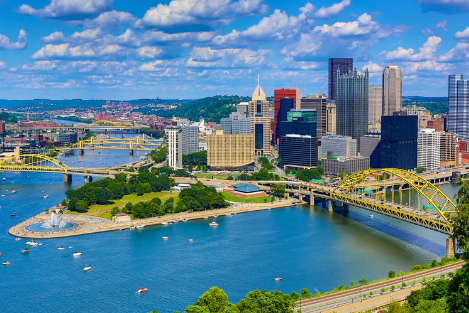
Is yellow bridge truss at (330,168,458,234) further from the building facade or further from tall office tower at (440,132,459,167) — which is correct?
tall office tower at (440,132,459,167)

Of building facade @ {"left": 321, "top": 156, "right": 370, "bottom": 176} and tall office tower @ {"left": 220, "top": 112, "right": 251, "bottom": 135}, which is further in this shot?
tall office tower @ {"left": 220, "top": 112, "right": 251, "bottom": 135}

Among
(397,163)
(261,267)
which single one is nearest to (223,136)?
(397,163)

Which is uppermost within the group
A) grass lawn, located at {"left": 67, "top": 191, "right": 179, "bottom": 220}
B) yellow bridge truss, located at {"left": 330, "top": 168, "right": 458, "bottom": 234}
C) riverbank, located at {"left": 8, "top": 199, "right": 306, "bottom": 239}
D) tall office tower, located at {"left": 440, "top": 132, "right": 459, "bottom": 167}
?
tall office tower, located at {"left": 440, "top": 132, "right": 459, "bottom": 167}

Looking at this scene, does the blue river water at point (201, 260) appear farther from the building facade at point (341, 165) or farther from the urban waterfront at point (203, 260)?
the building facade at point (341, 165)

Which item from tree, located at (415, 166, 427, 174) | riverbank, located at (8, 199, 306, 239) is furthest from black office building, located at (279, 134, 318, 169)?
riverbank, located at (8, 199, 306, 239)

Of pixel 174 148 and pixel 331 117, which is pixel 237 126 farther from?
pixel 331 117

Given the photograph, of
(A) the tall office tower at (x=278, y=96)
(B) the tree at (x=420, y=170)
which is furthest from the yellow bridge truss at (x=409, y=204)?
(A) the tall office tower at (x=278, y=96)

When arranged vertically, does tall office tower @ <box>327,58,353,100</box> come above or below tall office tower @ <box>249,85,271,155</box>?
above

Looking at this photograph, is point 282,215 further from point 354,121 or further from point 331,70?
point 331,70
